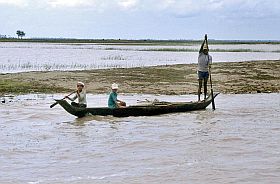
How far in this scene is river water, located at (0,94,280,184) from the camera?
831 cm

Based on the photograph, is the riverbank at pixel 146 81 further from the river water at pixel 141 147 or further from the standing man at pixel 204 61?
the river water at pixel 141 147

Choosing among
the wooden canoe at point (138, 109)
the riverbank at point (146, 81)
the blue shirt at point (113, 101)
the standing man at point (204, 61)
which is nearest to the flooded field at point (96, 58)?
the riverbank at point (146, 81)

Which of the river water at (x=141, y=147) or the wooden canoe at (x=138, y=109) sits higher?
the wooden canoe at (x=138, y=109)

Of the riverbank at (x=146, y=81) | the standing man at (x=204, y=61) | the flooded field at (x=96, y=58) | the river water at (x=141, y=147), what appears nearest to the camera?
the river water at (x=141, y=147)

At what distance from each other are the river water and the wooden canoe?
0.64ft

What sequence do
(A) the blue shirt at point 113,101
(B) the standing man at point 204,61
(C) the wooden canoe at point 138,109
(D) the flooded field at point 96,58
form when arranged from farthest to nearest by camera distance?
(D) the flooded field at point 96,58 → (B) the standing man at point 204,61 → (A) the blue shirt at point 113,101 → (C) the wooden canoe at point 138,109

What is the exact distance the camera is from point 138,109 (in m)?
14.2

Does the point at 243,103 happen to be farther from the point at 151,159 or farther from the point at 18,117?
the point at 151,159

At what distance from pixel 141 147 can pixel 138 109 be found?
383 cm

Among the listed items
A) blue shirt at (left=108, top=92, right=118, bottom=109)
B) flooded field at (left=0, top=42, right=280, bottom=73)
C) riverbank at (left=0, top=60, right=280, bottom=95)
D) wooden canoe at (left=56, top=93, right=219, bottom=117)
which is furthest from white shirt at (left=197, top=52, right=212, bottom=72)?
flooded field at (left=0, top=42, right=280, bottom=73)

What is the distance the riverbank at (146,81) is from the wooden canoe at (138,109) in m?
5.18

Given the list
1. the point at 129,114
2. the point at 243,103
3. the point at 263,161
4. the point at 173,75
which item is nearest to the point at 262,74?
the point at 173,75

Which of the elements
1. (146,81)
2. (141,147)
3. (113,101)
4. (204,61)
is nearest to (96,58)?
(146,81)

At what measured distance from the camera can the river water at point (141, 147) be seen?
831 centimetres
